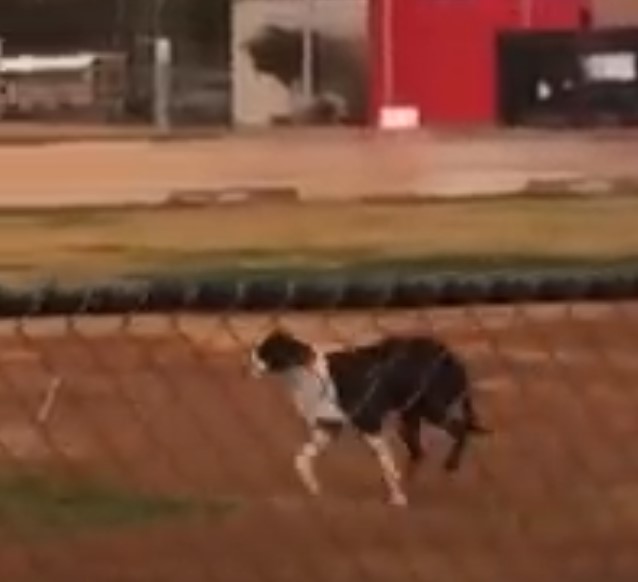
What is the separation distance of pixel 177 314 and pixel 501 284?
0.10 metres

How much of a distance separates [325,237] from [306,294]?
147 centimetres

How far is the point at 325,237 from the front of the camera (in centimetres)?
215

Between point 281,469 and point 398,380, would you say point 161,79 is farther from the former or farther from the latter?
point 398,380

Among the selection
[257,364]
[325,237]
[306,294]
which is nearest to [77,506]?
[257,364]

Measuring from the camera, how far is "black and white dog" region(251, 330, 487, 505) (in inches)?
45.8

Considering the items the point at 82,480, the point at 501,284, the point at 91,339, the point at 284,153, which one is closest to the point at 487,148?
the point at 284,153

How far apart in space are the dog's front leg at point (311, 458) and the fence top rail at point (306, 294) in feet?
1.86

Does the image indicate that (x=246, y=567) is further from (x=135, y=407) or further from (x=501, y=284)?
(x=501, y=284)

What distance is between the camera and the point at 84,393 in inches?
57.6

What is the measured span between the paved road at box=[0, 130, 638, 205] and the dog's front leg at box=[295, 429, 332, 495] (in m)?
1.20

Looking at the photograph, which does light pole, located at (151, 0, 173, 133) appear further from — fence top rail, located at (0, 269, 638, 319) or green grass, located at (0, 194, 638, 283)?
fence top rail, located at (0, 269, 638, 319)

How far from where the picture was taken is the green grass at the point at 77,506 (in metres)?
1.22

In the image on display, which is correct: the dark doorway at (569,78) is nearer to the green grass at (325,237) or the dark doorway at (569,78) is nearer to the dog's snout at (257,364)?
the green grass at (325,237)

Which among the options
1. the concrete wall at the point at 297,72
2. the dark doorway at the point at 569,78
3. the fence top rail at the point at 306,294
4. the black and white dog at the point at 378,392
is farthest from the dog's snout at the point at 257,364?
the concrete wall at the point at 297,72
